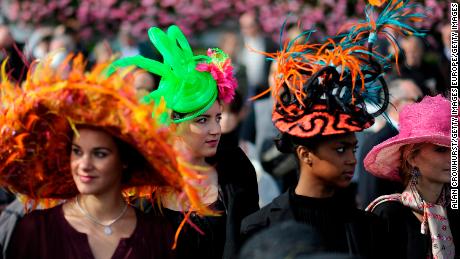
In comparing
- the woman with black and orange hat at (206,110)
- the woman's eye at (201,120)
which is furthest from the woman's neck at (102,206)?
the woman's eye at (201,120)

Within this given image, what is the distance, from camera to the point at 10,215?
623 cm

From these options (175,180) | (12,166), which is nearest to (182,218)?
(175,180)

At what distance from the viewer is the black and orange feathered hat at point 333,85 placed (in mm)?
5676

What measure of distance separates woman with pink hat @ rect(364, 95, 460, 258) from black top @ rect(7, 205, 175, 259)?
1.65 m

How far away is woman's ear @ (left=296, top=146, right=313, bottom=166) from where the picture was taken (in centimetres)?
573

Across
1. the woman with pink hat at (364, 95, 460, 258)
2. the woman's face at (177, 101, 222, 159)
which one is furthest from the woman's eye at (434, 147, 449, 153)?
the woman's face at (177, 101, 222, 159)

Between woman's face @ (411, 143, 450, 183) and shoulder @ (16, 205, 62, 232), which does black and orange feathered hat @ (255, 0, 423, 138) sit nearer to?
woman's face @ (411, 143, 450, 183)

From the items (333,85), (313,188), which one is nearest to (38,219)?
(313,188)

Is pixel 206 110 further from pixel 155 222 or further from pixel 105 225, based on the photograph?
pixel 105 225

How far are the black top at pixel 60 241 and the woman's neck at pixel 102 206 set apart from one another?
114 mm

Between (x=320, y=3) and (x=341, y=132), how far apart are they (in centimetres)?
977

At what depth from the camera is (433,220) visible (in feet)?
20.1

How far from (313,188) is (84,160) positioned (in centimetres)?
144

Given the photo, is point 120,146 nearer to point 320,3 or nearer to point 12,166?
point 12,166
